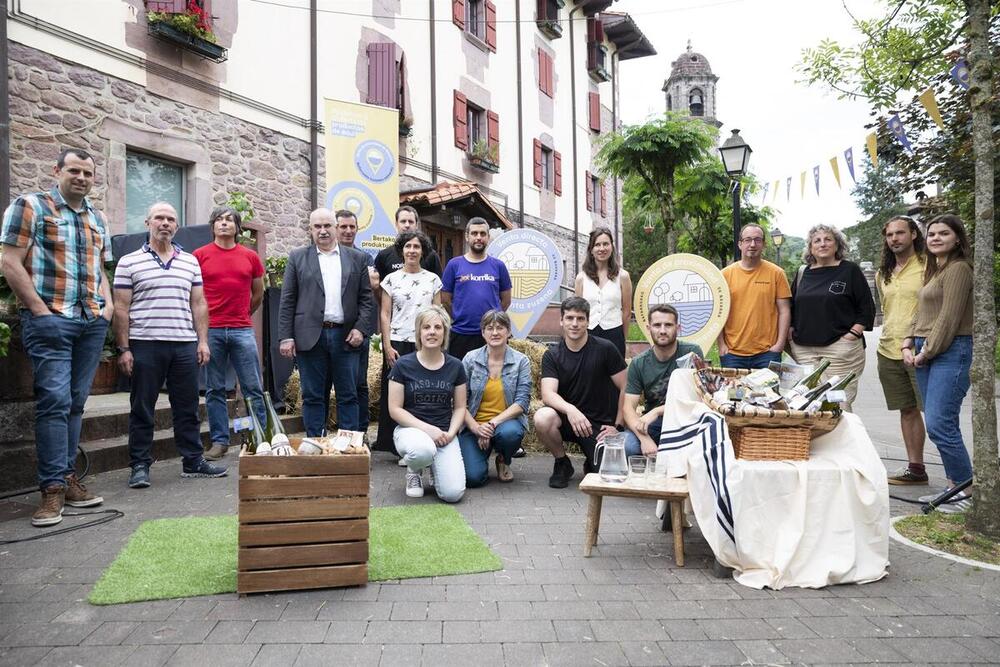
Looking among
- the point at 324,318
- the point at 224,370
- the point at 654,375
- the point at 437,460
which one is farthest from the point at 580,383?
the point at 224,370

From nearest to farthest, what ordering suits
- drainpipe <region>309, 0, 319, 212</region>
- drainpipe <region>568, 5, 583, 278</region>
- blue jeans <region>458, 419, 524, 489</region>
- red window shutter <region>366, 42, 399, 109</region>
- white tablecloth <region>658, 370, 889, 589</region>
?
white tablecloth <region>658, 370, 889, 589</region> → blue jeans <region>458, 419, 524, 489</region> → drainpipe <region>309, 0, 319, 212</region> → red window shutter <region>366, 42, 399, 109</region> → drainpipe <region>568, 5, 583, 278</region>

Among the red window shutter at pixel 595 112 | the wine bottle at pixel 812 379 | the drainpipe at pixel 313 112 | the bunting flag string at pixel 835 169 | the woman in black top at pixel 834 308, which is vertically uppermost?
the red window shutter at pixel 595 112

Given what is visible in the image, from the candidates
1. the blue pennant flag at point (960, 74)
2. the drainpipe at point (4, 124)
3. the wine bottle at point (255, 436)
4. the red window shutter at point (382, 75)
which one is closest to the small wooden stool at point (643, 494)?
the wine bottle at point (255, 436)

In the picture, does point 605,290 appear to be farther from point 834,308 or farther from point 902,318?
point 902,318

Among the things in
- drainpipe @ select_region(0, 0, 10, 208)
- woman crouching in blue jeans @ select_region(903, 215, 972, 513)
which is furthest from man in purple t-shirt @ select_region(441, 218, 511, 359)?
drainpipe @ select_region(0, 0, 10, 208)

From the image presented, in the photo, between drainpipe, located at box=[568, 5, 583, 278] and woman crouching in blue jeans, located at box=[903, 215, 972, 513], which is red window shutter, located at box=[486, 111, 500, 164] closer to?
drainpipe, located at box=[568, 5, 583, 278]

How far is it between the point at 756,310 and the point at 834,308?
1.68 ft

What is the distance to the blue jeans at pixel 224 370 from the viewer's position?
5.40m

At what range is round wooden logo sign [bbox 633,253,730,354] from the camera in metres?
5.48

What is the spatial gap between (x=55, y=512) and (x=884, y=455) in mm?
6325

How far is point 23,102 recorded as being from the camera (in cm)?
710

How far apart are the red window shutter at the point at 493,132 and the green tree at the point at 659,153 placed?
7.46 ft

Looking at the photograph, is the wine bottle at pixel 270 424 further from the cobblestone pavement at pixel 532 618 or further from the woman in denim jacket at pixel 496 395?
the woman in denim jacket at pixel 496 395

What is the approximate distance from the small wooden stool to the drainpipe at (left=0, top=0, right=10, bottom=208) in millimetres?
6528
